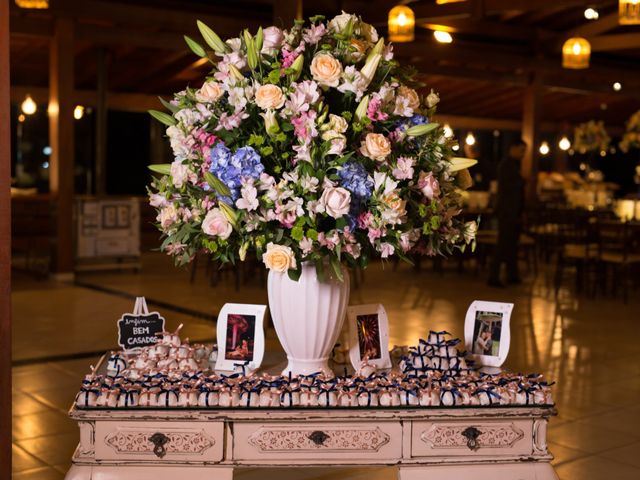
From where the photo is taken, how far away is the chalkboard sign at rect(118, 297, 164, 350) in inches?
114

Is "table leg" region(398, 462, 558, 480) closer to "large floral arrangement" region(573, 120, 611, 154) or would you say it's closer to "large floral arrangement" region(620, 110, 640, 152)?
"large floral arrangement" region(620, 110, 640, 152)

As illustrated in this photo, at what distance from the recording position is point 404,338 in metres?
7.22

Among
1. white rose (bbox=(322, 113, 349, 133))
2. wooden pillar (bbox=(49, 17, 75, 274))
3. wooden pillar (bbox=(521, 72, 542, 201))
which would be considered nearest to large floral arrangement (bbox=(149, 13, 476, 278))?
white rose (bbox=(322, 113, 349, 133))

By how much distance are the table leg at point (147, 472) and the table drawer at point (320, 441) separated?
0.07 metres

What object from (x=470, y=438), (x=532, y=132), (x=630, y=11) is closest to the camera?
(x=470, y=438)

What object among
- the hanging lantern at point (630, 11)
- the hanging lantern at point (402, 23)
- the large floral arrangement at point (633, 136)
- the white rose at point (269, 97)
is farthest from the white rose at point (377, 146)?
the large floral arrangement at point (633, 136)

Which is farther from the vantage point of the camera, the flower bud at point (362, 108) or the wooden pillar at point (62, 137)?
the wooden pillar at point (62, 137)

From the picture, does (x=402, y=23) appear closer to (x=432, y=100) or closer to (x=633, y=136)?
(x=633, y=136)

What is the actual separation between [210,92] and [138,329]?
891 mm

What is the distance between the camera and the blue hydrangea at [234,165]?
2377mm

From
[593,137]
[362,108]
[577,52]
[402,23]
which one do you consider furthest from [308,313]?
[593,137]

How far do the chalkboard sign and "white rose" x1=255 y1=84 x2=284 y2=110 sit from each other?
90 cm

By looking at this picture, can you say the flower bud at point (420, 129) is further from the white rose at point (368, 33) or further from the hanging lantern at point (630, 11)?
the hanging lantern at point (630, 11)

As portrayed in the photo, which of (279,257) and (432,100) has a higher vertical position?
(432,100)
